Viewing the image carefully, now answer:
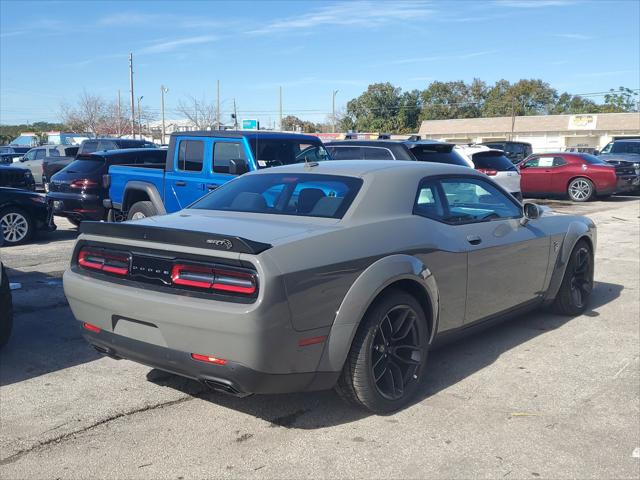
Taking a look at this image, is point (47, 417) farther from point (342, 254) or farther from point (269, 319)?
point (342, 254)

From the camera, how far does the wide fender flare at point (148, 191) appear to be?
32.3 feet

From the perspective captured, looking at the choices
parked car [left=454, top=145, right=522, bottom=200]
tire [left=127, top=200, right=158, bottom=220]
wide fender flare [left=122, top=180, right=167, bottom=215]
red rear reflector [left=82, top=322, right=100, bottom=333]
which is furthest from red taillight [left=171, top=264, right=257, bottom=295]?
parked car [left=454, top=145, right=522, bottom=200]

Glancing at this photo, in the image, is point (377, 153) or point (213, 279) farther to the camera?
point (377, 153)

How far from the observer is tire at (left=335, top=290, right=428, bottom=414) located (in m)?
3.98

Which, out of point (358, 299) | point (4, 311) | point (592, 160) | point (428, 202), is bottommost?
point (4, 311)

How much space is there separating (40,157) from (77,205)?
15744 millimetres

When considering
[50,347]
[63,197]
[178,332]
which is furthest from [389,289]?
[63,197]

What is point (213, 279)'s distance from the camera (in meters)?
3.65

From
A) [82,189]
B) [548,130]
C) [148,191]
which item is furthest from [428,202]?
[548,130]

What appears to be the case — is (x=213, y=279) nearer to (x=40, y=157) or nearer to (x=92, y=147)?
(x=92, y=147)

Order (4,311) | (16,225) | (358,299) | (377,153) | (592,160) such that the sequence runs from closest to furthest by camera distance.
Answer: (358,299)
(4,311)
(16,225)
(377,153)
(592,160)

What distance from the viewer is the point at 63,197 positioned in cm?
1217

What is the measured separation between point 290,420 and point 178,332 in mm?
985

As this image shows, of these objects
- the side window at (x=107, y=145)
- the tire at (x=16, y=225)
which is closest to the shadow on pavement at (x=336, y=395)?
the tire at (x=16, y=225)
